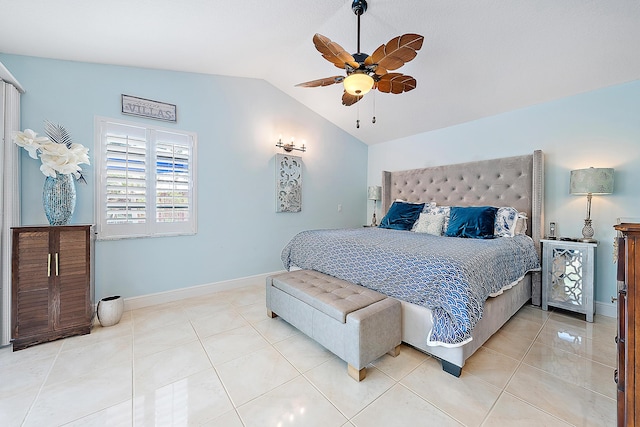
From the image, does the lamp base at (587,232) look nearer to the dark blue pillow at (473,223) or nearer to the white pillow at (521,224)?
the white pillow at (521,224)

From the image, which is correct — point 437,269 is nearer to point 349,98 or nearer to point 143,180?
point 349,98

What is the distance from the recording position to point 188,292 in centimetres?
305

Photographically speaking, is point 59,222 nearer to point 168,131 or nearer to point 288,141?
point 168,131

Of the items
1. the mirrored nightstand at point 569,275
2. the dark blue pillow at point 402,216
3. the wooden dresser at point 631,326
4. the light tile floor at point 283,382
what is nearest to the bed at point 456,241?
the mirrored nightstand at point 569,275

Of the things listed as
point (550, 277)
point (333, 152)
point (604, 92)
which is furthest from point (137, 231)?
point (604, 92)

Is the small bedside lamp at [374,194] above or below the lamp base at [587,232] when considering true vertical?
above

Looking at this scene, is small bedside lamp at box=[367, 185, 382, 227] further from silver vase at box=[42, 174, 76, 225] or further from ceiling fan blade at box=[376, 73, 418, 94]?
silver vase at box=[42, 174, 76, 225]

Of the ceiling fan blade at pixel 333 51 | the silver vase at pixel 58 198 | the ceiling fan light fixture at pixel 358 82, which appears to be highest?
the ceiling fan blade at pixel 333 51

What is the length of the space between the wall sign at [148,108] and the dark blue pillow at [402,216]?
10.1 ft

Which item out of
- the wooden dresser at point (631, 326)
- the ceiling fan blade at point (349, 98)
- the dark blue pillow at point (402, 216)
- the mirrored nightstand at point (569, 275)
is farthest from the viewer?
the dark blue pillow at point (402, 216)

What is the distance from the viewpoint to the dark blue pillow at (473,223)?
280cm

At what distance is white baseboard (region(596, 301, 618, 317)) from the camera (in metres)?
2.51

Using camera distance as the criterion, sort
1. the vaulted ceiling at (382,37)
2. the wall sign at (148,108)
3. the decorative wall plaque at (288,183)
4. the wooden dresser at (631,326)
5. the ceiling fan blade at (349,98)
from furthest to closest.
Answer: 1. the decorative wall plaque at (288,183)
2. the wall sign at (148,108)
3. the ceiling fan blade at (349,98)
4. the vaulted ceiling at (382,37)
5. the wooden dresser at (631,326)

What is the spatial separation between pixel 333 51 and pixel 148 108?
2191mm
